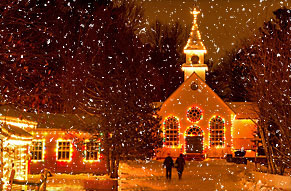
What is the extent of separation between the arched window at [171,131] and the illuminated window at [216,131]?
2947mm

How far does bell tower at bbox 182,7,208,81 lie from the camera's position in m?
52.3

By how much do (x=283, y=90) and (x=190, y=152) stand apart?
80.9 ft

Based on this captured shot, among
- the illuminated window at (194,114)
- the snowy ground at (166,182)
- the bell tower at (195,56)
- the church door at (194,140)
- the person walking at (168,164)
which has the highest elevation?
the bell tower at (195,56)

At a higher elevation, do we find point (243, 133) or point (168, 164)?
point (243, 133)

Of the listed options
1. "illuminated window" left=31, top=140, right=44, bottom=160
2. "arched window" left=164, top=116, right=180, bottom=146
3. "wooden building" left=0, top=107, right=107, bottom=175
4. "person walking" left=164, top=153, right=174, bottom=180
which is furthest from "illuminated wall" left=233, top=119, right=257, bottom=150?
"person walking" left=164, top=153, right=174, bottom=180

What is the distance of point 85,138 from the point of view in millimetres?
36969

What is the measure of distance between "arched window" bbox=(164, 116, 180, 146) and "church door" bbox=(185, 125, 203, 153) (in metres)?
0.95

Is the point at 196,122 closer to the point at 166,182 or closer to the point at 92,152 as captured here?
the point at 92,152

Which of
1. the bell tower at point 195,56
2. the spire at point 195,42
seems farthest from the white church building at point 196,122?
the spire at point 195,42

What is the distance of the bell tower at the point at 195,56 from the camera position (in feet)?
172

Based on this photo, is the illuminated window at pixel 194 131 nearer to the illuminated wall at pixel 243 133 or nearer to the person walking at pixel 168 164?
the illuminated wall at pixel 243 133

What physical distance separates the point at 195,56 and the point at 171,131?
8906 millimetres

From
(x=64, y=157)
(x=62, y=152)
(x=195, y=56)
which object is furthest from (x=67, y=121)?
(x=195, y=56)

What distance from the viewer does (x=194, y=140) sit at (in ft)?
155
